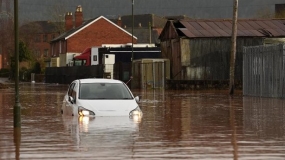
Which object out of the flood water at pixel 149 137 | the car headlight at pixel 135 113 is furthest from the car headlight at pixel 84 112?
the car headlight at pixel 135 113

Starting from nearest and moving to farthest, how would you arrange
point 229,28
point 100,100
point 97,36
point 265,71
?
point 100,100 → point 265,71 → point 229,28 → point 97,36

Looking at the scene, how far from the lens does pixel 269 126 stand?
74.6ft

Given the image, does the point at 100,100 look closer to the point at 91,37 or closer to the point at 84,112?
the point at 84,112

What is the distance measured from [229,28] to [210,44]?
2.67 m

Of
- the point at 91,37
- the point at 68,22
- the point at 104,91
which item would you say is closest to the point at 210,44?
the point at 104,91

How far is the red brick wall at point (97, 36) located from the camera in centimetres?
11038

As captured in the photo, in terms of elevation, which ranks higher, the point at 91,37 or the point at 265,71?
the point at 91,37

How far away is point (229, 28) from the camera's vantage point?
216 feet

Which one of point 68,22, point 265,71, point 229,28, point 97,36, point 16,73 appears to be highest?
point 68,22

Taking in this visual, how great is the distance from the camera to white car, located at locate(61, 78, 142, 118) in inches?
939

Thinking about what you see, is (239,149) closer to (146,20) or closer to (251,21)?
(251,21)

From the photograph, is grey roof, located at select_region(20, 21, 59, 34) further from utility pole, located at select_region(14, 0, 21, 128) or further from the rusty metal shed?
utility pole, located at select_region(14, 0, 21, 128)

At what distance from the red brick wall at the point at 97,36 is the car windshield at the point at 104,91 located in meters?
85.1

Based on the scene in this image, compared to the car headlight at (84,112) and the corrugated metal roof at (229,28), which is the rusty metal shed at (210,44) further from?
the car headlight at (84,112)
